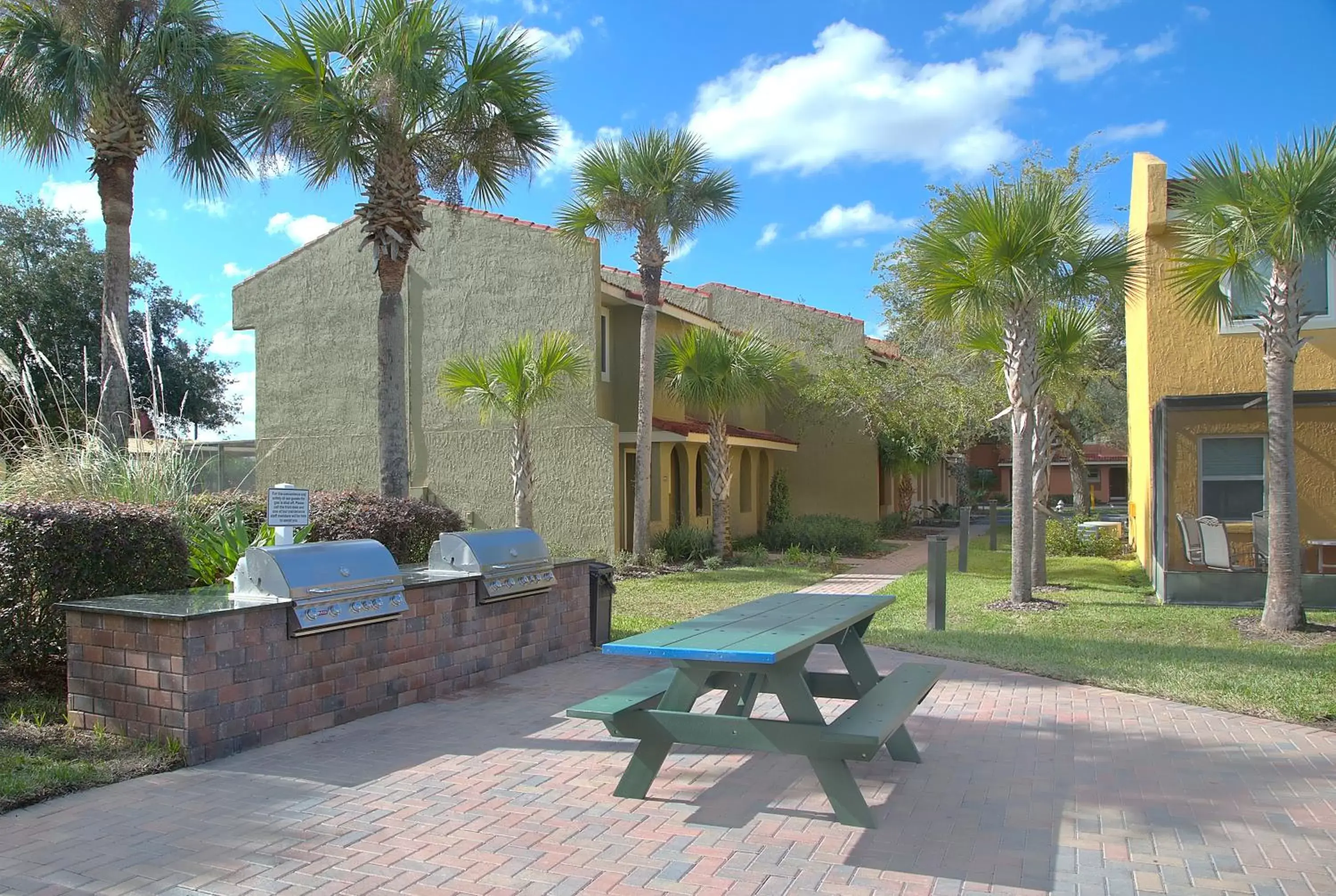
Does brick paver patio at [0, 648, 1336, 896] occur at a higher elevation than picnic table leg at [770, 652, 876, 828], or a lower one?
lower

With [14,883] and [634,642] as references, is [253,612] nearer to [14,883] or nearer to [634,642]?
[14,883]

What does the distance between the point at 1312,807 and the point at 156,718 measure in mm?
5971

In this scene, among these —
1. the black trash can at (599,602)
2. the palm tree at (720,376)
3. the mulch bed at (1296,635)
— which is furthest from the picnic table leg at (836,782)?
the palm tree at (720,376)

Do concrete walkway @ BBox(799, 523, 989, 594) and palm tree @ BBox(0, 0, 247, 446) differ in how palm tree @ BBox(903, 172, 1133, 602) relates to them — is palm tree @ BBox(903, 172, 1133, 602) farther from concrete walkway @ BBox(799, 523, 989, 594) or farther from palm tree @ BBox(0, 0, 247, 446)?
palm tree @ BBox(0, 0, 247, 446)

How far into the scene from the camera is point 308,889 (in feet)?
12.4

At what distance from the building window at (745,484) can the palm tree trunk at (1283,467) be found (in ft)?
44.8

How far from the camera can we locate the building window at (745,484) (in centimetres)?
2312

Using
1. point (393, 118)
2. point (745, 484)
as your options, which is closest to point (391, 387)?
point (393, 118)

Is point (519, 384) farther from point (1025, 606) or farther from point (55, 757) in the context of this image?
point (55, 757)

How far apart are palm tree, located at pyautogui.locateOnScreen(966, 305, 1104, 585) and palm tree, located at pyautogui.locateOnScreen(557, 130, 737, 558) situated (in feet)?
17.0

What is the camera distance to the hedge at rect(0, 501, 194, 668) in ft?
19.8

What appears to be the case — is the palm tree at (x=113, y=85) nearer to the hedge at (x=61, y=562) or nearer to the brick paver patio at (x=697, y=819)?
the hedge at (x=61, y=562)

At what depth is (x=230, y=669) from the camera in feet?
18.1

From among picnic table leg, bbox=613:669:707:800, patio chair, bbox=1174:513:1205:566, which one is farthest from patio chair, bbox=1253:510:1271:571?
picnic table leg, bbox=613:669:707:800
